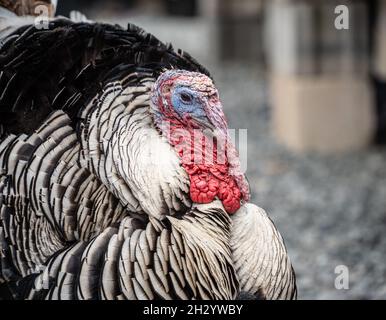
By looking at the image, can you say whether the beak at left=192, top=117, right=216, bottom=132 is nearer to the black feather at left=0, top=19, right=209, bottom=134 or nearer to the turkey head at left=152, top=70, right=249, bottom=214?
the turkey head at left=152, top=70, right=249, bottom=214

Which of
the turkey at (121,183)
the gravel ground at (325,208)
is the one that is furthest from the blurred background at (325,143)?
the turkey at (121,183)

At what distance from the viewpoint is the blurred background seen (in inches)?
164

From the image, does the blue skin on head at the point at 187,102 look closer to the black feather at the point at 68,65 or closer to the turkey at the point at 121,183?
the turkey at the point at 121,183

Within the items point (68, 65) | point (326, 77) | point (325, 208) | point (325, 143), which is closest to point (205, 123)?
point (68, 65)

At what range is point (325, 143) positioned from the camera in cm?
640

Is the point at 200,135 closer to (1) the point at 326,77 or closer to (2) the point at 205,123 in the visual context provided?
(2) the point at 205,123

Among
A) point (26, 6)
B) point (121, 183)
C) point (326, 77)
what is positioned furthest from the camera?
point (326, 77)

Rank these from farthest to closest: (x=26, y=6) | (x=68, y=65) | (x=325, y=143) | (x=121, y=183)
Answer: (x=325, y=143)
(x=26, y=6)
(x=68, y=65)
(x=121, y=183)

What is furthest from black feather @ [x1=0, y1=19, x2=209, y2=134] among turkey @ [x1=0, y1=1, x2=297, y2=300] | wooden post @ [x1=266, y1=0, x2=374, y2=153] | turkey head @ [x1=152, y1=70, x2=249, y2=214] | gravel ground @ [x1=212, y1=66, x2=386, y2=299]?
wooden post @ [x1=266, y1=0, x2=374, y2=153]

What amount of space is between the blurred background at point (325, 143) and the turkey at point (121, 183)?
5.55ft

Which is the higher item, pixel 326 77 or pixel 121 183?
pixel 121 183

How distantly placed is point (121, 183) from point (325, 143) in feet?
15.4

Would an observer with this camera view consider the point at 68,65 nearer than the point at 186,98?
No

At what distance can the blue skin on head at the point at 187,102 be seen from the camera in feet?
6.13
